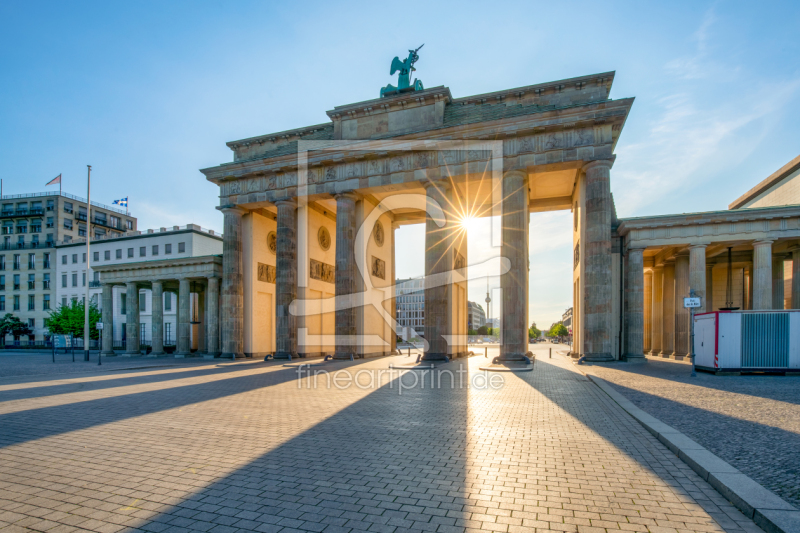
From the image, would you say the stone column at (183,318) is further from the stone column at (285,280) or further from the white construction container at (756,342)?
the white construction container at (756,342)

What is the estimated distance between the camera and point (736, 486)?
16.0 feet

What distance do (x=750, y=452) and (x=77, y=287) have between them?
78.3m

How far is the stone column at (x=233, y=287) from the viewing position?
3288 cm

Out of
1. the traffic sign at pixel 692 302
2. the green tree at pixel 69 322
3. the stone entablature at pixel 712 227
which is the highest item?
the stone entablature at pixel 712 227

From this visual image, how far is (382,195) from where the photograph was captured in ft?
108

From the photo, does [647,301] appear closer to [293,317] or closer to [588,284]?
[588,284]

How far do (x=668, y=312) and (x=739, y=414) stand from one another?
27.0m

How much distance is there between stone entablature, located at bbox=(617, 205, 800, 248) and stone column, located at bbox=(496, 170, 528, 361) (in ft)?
24.7

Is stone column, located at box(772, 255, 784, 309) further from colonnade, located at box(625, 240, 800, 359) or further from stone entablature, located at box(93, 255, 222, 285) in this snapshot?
stone entablature, located at box(93, 255, 222, 285)

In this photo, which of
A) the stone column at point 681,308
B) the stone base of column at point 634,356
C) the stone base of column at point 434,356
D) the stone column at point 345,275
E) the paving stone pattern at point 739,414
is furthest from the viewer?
the stone column at point 345,275

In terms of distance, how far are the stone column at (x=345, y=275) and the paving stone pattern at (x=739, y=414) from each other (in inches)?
670

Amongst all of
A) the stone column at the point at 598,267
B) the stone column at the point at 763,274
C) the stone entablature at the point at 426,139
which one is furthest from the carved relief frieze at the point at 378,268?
the stone column at the point at 763,274

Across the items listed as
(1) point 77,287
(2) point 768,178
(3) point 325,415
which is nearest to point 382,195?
(3) point 325,415

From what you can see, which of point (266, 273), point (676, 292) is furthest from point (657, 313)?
point (266, 273)
